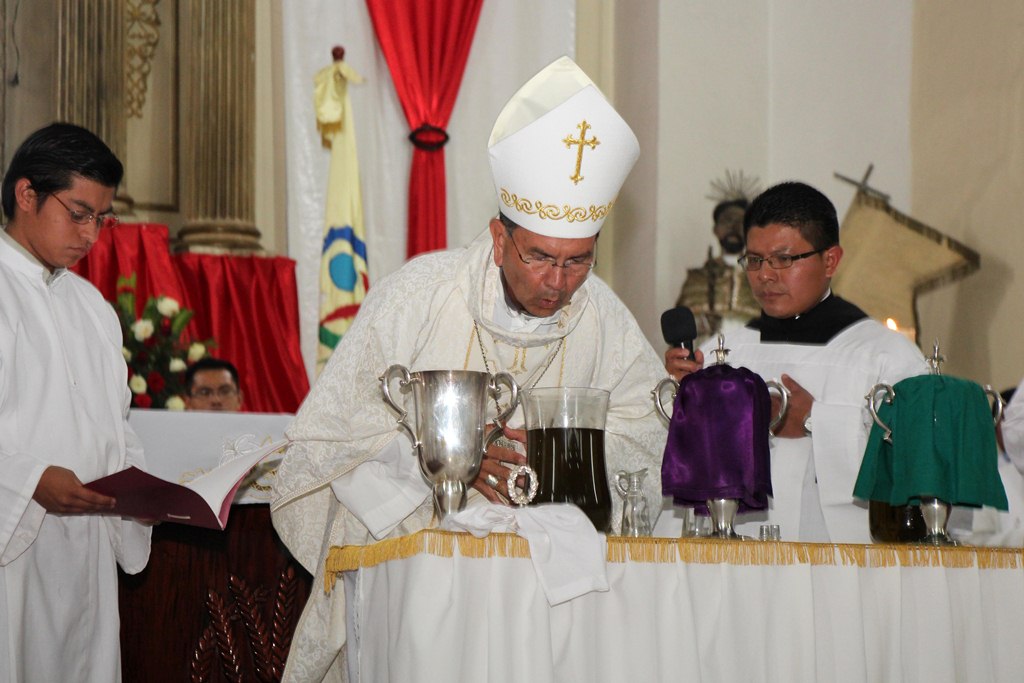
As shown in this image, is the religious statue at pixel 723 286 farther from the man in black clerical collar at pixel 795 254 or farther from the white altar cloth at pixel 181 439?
the white altar cloth at pixel 181 439

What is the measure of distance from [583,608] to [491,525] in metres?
0.26

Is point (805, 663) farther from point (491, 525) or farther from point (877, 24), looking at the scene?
point (877, 24)

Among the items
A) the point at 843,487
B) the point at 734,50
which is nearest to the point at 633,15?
the point at 734,50

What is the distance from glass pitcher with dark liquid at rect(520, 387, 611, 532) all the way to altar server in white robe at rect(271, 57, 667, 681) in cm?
15

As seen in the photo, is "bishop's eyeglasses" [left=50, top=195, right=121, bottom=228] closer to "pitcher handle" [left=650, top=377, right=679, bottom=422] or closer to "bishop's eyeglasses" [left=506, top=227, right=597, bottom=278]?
"bishop's eyeglasses" [left=506, top=227, right=597, bottom=278]

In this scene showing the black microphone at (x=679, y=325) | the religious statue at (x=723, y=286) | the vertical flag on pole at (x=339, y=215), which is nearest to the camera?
the black microphone at (x=679, y=325)

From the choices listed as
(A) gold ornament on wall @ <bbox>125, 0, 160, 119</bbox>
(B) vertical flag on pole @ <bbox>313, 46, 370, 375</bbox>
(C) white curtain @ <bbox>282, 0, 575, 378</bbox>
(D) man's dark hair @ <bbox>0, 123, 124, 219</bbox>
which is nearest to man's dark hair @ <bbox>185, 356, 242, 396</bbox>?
(B) vertical flag on pole @ <bbox>313, 46, 370, 375</bbox>

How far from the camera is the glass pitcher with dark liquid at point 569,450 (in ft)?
9.10

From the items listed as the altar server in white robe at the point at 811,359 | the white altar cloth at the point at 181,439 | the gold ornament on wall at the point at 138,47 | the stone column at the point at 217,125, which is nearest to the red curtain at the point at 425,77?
the stone column at the point at 217,125

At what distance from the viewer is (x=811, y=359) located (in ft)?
12.9

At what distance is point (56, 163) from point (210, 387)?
2070mm

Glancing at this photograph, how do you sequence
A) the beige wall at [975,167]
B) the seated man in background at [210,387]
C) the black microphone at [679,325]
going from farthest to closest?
the beige wall at [975,167] < the seated man in background at [210,387] < the black microphone at [679,325]

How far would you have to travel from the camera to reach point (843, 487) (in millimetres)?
3594

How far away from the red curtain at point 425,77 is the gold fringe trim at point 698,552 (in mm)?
4560
